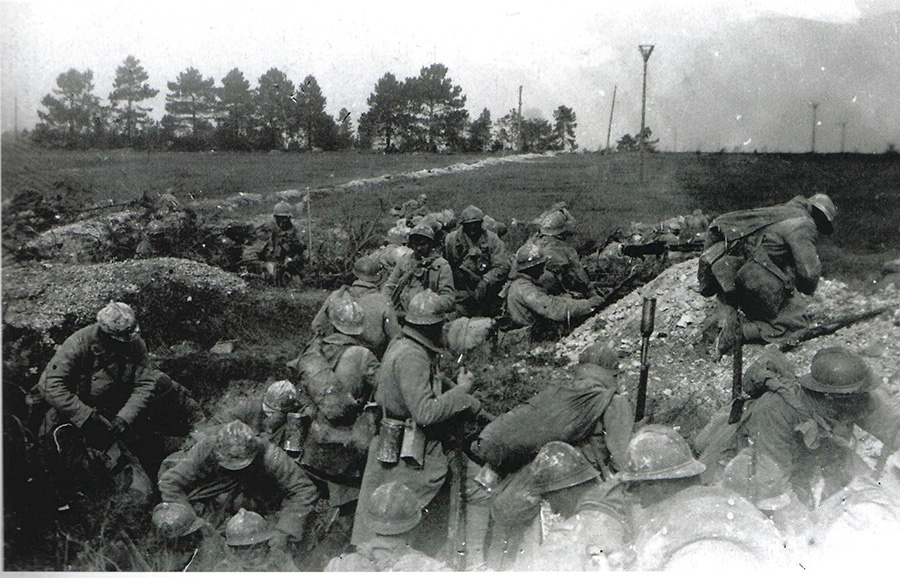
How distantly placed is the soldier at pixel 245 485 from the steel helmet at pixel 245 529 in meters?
0.18

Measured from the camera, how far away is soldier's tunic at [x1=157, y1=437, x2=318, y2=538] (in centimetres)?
426

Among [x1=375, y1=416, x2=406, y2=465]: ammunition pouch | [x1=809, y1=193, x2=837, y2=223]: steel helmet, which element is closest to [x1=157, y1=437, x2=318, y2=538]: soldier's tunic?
[x1=375, y1=416, x2=406, y2=465]: ammunition pouch

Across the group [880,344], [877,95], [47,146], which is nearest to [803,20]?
[877,95]

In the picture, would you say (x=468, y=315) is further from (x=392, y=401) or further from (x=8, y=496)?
(x=8, y=496)

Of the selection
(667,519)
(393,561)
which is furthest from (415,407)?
(667,519)

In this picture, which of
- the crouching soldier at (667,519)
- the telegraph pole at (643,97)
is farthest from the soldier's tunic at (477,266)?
the crouching soldier at (667,519)

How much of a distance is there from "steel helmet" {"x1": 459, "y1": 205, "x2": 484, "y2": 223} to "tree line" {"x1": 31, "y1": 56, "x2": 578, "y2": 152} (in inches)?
53.3

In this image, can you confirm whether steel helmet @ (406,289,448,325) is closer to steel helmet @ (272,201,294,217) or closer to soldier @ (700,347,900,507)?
soldier @ (700,347,900,507)

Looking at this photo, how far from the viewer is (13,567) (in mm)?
4297

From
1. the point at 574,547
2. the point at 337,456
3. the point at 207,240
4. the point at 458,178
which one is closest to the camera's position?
the point at 574,547

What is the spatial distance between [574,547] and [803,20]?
13.0 ft

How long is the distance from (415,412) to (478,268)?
12.8ft

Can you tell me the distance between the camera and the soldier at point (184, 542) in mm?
4188

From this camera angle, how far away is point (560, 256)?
7102mm
